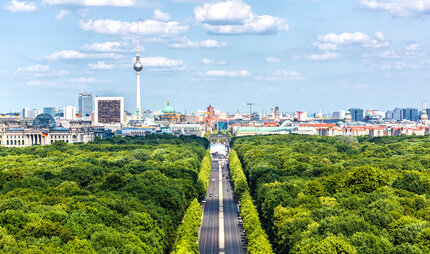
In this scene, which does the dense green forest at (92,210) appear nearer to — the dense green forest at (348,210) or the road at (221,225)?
the road at (221,225)

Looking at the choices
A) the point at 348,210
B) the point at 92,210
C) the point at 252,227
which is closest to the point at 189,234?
the point at 252,227

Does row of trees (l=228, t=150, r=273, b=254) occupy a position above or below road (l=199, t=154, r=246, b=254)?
above

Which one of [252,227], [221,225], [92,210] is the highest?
[92,210]

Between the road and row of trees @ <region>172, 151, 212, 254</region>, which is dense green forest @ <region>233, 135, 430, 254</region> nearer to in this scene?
the road

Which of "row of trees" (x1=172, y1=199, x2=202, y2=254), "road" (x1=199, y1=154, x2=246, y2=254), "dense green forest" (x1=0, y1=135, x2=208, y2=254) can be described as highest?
"dense green forest" (x1=0, y1=135, x2=208, y2=254)

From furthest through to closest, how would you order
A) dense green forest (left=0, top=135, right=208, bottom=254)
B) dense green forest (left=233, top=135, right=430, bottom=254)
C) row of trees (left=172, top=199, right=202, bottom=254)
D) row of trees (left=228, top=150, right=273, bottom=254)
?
1. row of trees (left=228, top=150, right=273, bottom=254)
2. row of trees (left=172, top=199, right=202, bottom=254)
3. dense green forest (left=233, top=135, right=430, bottom=254)
4. dense green forest (left=0, top=135, right=208, bottom=254)

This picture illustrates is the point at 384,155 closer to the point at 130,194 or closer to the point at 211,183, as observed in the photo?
the point at 211,183

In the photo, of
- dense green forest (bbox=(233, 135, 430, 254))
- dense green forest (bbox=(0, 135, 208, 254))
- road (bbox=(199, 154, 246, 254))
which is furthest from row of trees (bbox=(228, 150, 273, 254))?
dense green forest (bbox=(0, 135, 208, 254))

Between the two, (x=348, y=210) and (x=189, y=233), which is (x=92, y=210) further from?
(x=348, y=210)

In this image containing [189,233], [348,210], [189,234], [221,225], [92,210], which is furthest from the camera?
[221,225]
